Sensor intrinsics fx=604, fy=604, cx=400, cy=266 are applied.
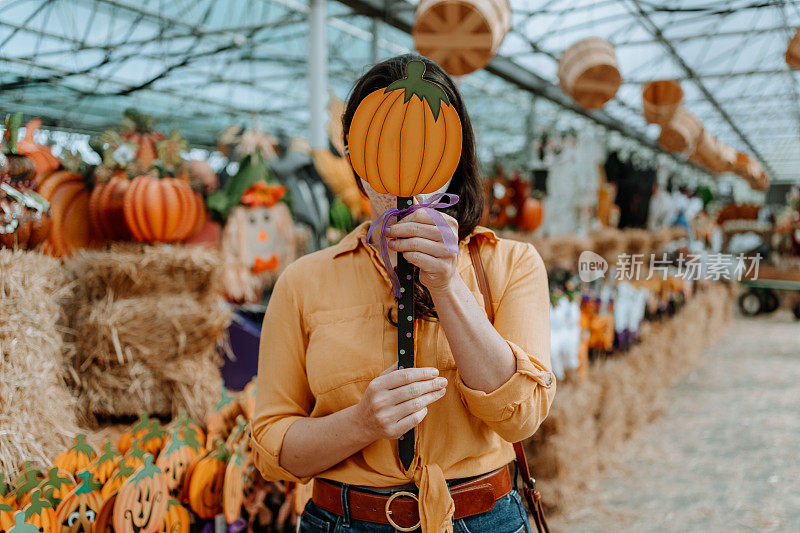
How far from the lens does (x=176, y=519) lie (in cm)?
134

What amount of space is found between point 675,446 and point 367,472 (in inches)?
150

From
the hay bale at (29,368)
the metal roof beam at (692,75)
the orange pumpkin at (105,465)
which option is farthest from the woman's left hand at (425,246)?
the metal roof beam at (692,75)

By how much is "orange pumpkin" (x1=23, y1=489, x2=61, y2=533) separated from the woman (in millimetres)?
521

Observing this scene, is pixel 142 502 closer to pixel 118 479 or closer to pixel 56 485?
pixel 118 479

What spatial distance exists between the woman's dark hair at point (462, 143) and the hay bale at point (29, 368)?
3.27 ft

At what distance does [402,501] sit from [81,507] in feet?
2.42

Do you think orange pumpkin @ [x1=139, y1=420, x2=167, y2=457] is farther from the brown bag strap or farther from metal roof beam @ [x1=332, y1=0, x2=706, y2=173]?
metal roof beam @ [x1=332, y1=0, x2=706, y2=173]

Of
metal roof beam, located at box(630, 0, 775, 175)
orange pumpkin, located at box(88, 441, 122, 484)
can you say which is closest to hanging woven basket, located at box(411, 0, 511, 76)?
orange pumpkin, located at box(88, 441, 122, 484)

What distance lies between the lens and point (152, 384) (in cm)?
194

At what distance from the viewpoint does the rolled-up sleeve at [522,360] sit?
0.79 metres

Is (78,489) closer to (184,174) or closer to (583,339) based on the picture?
(184,174)

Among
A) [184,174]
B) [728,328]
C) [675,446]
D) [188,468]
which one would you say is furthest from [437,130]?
[728,328]

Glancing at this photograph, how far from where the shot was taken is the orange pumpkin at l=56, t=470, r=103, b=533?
3.88 feet

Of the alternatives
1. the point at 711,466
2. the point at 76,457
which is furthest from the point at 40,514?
the point at 711,466
